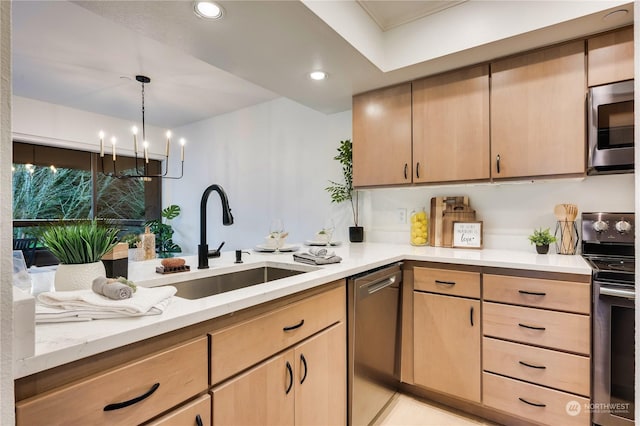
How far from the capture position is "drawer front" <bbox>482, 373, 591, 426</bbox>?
5.28ft

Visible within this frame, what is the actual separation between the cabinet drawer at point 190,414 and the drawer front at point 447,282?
1.47 m

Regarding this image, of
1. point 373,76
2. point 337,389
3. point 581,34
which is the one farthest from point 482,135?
point 337,389

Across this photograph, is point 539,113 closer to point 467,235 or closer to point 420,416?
point 467,235

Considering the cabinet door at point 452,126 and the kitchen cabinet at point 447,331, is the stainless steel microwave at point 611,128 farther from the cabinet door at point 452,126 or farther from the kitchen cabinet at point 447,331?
the kitchen cabinet at point 447,331

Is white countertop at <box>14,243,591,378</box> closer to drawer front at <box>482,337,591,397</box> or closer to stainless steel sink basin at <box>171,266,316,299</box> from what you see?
stainless steel sink basin at <box>171,266,316,299</box>

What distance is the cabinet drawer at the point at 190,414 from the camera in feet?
2.79

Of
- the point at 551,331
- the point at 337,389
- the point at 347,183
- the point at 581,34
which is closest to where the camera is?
the point at 337,389

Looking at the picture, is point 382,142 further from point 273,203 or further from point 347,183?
point 273,203

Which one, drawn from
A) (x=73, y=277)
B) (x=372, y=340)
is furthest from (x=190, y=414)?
(x=372, y=340)

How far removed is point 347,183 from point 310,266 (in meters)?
1.47

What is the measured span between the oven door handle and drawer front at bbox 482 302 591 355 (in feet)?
0.54

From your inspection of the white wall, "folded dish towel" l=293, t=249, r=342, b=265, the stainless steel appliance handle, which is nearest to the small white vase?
"folded dish towel" l=293, t=249, r=342, b=265

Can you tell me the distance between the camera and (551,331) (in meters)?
1.66

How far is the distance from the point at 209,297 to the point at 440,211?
79.1 inches
